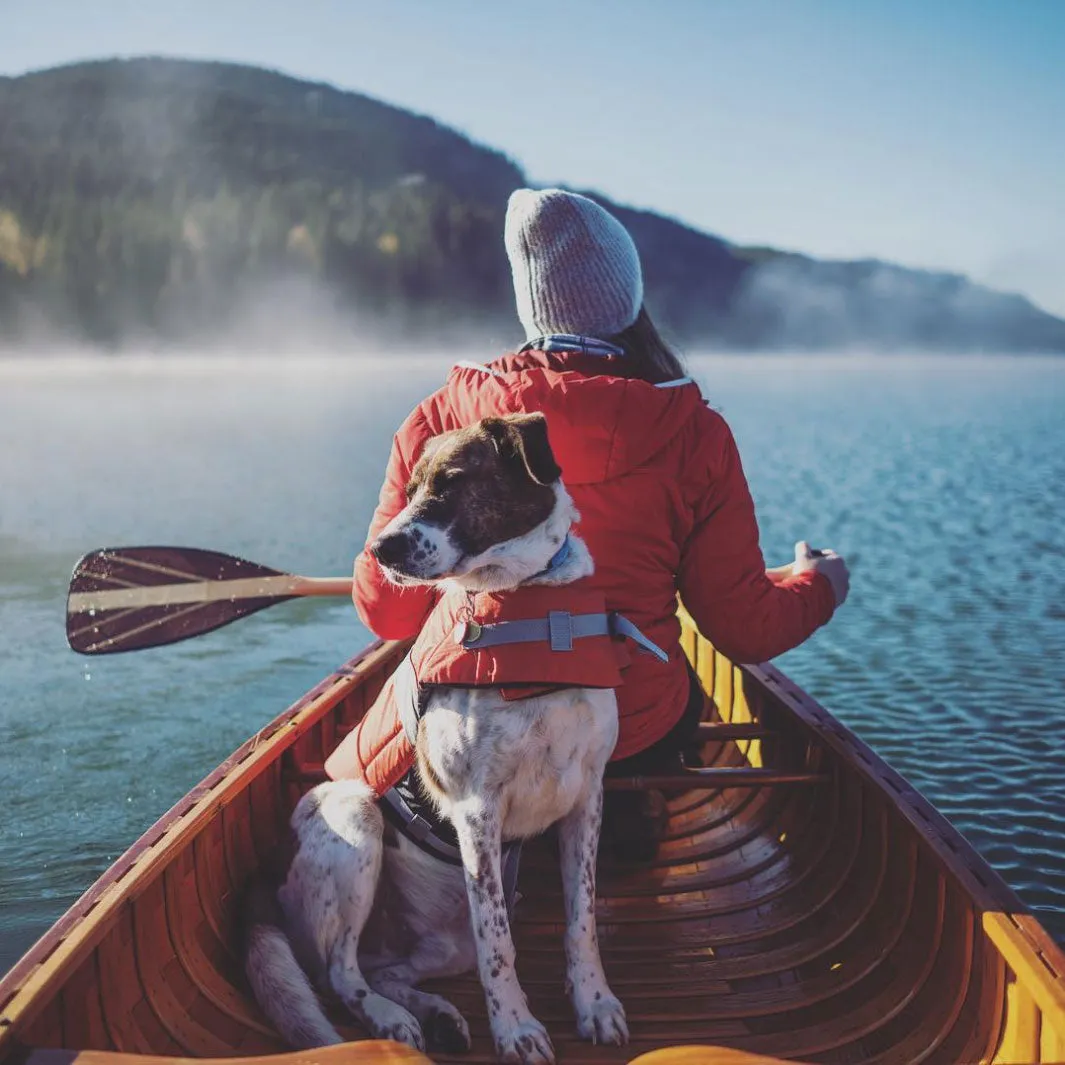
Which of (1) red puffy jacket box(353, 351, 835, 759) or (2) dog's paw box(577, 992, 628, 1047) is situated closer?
(2) dog's paw box(577, 992, 628, 1047)

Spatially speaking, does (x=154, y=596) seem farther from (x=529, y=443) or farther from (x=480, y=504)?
(x=529, y=443)

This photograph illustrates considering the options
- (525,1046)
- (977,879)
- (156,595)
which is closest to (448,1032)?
(525,1046)

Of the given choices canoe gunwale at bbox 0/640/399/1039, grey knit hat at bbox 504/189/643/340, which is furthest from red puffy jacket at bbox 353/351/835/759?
canoe gunwale at bbox 0/640/399/1039

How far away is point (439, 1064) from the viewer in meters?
2.59

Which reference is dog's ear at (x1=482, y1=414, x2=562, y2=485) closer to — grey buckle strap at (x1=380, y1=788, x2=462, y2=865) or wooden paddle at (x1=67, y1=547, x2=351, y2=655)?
grey buckle strap at (x1=380, y1=788, x2=462, y2=865)

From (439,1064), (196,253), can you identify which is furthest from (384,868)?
(196,253)

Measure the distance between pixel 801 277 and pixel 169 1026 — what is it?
5359 inches

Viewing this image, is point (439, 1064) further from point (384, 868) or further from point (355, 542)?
point (355, 542)

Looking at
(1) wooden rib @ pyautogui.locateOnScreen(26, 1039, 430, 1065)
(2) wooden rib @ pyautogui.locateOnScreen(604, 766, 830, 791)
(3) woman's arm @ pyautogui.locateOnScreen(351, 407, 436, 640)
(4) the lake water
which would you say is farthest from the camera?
(4) the lake water


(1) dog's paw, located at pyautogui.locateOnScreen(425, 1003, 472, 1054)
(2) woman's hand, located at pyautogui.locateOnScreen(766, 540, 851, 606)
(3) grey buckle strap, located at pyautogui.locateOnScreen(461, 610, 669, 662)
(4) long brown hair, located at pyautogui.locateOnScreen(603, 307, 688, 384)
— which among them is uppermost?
(4) long brown hair, located at pyautogui.locateOnScreen(603, 307, 688, 384)

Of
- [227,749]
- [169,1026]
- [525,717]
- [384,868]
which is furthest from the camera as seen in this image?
[227,749]

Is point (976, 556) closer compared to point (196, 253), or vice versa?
point (976, 556)

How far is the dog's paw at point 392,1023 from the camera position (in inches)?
104

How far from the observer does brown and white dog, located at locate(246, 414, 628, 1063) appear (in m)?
2.41
